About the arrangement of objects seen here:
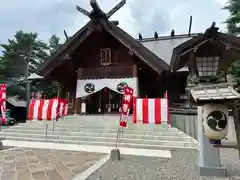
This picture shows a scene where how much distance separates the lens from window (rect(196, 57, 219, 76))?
3974mm

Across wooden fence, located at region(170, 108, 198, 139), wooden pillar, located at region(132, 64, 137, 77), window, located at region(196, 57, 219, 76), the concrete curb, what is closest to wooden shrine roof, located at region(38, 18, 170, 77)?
wooden pillar, located at region(132, 64, 137, 77)

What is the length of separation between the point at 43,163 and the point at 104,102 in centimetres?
848

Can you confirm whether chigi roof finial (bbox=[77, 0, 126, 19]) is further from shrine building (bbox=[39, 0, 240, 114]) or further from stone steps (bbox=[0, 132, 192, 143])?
stone steps (bbox=[0, 132, 192, 143])

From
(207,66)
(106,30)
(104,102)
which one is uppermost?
(106,30)

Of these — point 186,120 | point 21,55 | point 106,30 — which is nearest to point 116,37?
point 106,30

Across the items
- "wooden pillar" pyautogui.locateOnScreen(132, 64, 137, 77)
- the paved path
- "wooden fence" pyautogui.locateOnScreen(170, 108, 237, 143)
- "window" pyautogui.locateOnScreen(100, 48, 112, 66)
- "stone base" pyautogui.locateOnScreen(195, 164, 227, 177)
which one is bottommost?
the paved path

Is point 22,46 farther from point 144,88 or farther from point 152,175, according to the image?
point 152,175

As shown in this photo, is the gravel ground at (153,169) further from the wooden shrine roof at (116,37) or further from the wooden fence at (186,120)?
the wooden shrine roof at (116,37)

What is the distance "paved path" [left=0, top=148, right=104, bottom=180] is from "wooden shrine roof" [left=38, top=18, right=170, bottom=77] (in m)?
5.68

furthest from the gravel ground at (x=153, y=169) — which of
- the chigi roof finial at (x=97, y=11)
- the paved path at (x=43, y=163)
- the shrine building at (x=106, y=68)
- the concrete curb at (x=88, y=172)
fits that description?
the chigi roof finial at (x=97, y=11)

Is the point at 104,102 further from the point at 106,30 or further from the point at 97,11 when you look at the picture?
the point at 97,11

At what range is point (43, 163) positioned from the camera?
5.08 meters

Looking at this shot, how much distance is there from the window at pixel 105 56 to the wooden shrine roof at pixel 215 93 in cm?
985

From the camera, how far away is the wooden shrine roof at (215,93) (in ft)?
7.48
